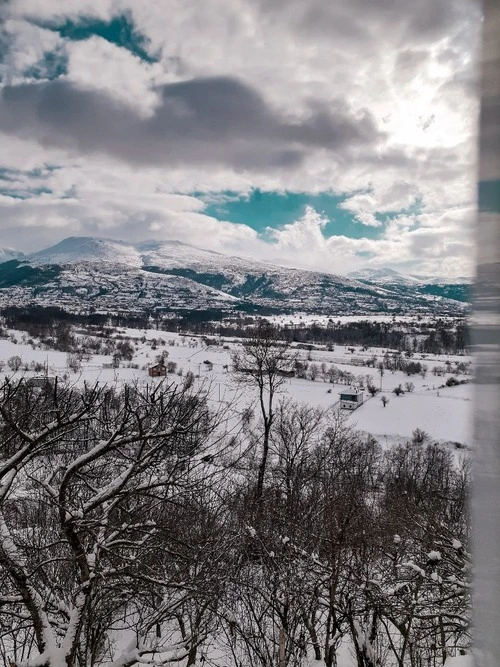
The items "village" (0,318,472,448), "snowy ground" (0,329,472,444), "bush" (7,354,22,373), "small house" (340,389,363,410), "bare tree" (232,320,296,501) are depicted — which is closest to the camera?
"bare tree" (232,320,296,501)

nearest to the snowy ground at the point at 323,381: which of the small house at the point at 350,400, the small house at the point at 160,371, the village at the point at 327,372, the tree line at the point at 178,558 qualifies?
the village at the point at 327,372

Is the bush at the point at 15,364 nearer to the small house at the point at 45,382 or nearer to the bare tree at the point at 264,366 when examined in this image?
the small house at the point at 45,382

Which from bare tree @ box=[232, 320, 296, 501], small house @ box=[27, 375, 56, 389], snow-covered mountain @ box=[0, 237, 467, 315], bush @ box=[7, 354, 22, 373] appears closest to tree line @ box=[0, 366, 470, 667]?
small house @ box=[27, 375, 56, 389]

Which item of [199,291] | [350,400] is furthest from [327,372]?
[199,291]

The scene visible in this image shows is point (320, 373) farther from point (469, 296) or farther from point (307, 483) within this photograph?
point (469, 296)

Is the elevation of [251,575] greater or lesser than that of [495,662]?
lesser

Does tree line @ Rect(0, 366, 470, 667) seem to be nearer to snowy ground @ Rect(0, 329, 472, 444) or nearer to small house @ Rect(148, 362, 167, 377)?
small house @ Rect(148, 362, 167, 377)

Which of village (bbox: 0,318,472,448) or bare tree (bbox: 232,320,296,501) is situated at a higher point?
bare tree (bbox: 232,320,296,501)

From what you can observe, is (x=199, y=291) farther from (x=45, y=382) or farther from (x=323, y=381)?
(x=45, y=382)

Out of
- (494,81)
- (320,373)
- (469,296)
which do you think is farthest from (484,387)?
(320,373)

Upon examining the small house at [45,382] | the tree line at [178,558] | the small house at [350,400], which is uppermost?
the small house at [45,382]

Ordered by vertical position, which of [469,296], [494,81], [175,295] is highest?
[175,295]
